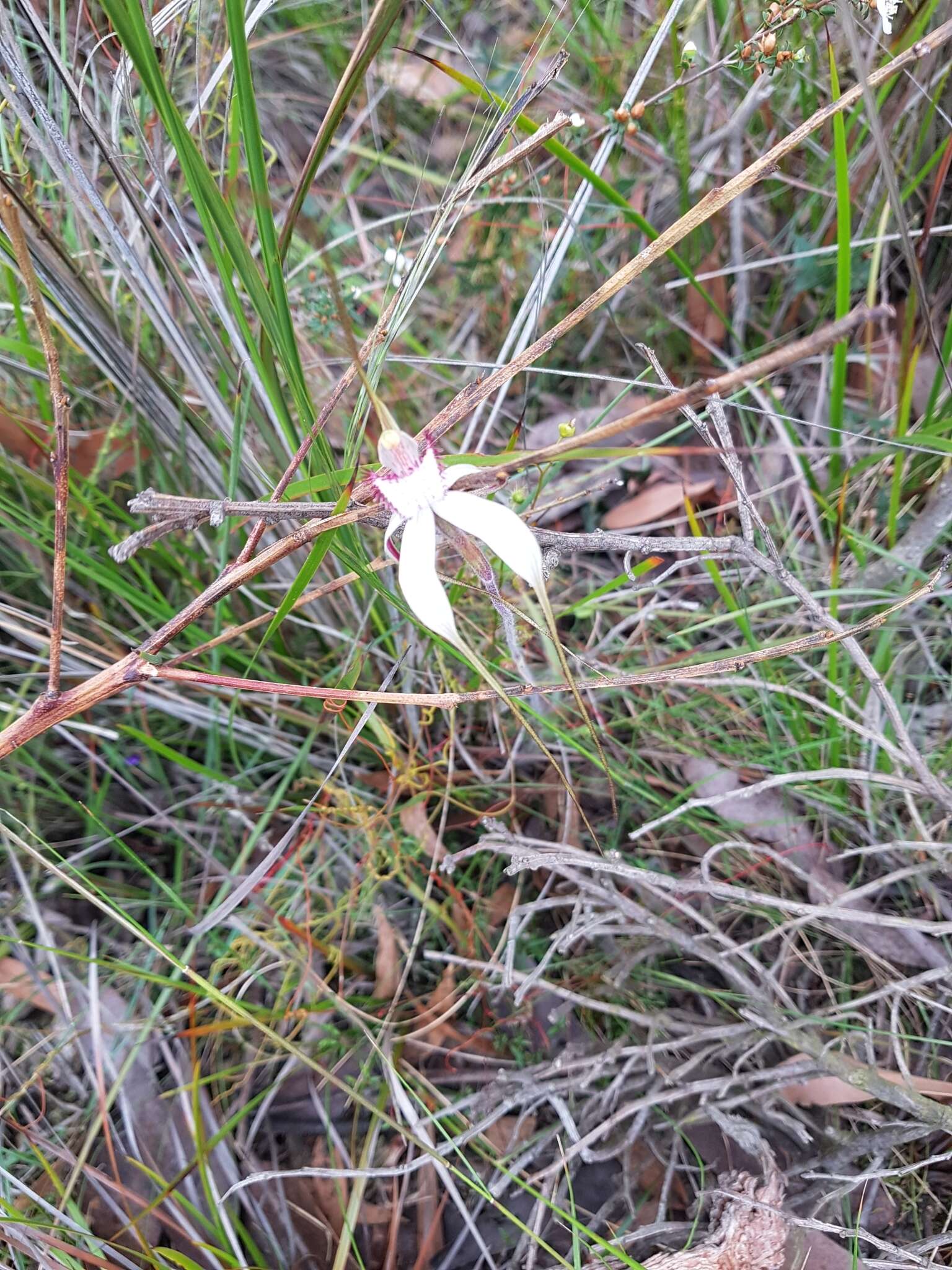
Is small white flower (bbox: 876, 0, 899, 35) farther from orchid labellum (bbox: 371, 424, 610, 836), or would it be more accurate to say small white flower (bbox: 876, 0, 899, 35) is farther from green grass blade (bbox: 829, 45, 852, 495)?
orchid labellum (bbox: 371, 424, 610, 836)

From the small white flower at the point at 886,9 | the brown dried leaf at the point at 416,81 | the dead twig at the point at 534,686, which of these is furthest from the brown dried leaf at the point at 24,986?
the brown dried leaf at the point at 416,81

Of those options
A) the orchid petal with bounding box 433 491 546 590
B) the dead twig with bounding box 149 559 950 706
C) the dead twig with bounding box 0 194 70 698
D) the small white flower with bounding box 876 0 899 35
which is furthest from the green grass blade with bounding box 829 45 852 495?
the dead twig with bounding box 0 194 70 698

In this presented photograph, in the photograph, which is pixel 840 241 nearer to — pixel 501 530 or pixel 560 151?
pixel 560 151

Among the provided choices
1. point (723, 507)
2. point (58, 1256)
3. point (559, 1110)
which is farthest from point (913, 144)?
point (58, 1256)

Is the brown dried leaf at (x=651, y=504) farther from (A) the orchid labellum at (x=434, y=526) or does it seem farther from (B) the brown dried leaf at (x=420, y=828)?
(A) the orchid labellum at (x=434, y=526)

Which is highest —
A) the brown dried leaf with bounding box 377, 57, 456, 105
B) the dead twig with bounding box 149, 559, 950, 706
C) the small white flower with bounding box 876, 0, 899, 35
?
the brown dried leaf with bounding box 377, 57, 456, 105

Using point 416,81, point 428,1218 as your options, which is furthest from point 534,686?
point 416,81

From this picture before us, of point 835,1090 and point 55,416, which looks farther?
point 835,1090
